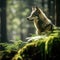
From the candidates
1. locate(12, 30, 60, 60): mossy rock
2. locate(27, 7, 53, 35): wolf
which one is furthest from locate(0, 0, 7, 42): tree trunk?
locate(12, 30, 60, 60): mossy rock

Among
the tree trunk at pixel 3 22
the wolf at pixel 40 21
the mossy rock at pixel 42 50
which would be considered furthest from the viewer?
the tree trunk at pixel 3 22

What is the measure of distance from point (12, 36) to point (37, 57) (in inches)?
1295

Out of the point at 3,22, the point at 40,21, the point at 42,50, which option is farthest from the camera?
the point at 3,22

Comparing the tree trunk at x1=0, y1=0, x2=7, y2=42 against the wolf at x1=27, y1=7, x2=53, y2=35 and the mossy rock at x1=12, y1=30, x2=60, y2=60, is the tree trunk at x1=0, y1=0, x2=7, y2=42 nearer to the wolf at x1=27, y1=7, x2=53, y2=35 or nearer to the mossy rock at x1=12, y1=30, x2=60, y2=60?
the wolf at x1=27, y1=7, x2=53, y2=35

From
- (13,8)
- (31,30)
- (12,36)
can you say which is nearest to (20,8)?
(13,8)

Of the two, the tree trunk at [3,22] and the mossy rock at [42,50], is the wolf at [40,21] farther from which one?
the tree trunk at [3,22]

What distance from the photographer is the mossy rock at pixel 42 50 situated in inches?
126

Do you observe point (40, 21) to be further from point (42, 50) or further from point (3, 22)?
point (3, 22)

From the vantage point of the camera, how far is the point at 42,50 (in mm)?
3223

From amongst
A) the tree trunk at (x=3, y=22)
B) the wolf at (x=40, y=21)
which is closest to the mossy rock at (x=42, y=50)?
the wolf at (x=40, y=21)

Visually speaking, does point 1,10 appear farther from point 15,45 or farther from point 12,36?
point 15,45

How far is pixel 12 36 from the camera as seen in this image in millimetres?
36062

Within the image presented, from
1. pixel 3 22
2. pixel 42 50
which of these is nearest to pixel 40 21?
pixel 42 50

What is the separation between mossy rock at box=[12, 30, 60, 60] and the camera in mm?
3211
